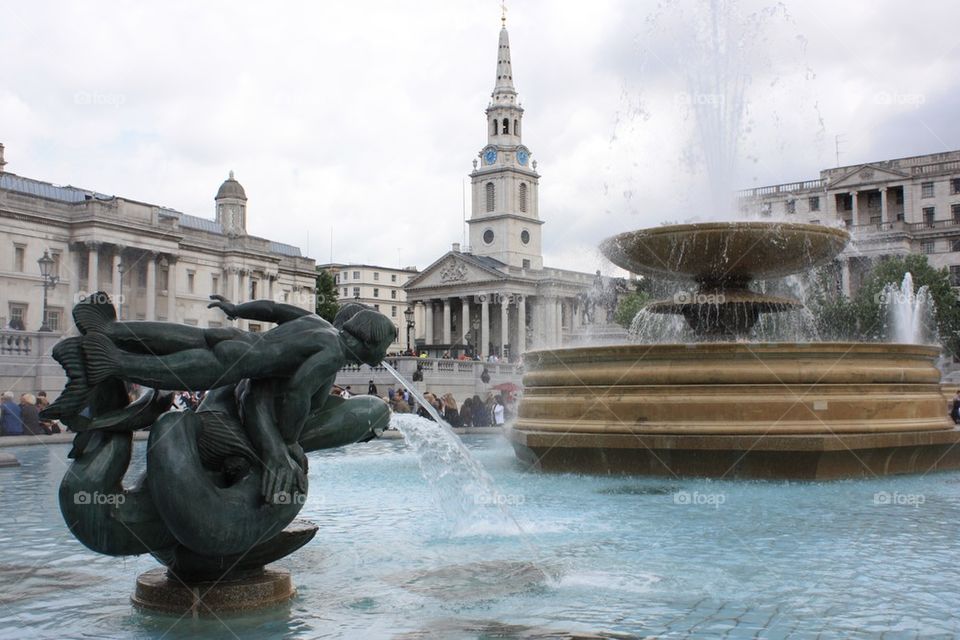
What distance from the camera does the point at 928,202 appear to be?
65750 mm

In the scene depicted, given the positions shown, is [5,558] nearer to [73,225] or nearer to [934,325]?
[934,325]

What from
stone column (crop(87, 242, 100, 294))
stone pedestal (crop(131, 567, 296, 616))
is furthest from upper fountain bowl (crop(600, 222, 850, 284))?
stone column (crop(87, 242, 100, 294))

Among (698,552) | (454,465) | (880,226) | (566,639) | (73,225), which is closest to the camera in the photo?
(566,639)

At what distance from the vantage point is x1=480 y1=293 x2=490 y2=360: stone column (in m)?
86.9

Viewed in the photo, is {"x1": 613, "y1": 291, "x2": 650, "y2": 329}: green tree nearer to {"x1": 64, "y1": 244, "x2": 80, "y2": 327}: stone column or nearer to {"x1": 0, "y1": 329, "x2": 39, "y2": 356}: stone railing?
{"x1": 64, "y1": 244, "x2": 80, "y2": 327}: stone column

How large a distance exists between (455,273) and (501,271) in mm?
5444

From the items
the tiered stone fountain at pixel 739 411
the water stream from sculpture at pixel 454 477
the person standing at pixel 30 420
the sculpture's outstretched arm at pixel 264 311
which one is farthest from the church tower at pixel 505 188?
the sculpture's outstretched arm at pixel 264 311

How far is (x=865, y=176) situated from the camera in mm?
67625

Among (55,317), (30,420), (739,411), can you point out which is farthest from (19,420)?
(55,317)

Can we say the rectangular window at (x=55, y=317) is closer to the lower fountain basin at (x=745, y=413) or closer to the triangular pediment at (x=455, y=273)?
the triangular pediment at (x=455, y=273)

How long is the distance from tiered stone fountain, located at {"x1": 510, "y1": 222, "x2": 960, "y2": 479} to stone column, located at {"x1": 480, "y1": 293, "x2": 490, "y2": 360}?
7517 cm

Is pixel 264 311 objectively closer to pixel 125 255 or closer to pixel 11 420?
pixel 11 420

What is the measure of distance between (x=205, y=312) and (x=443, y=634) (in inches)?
2569

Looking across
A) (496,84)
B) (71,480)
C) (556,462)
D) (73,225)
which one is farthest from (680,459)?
(496,84)
